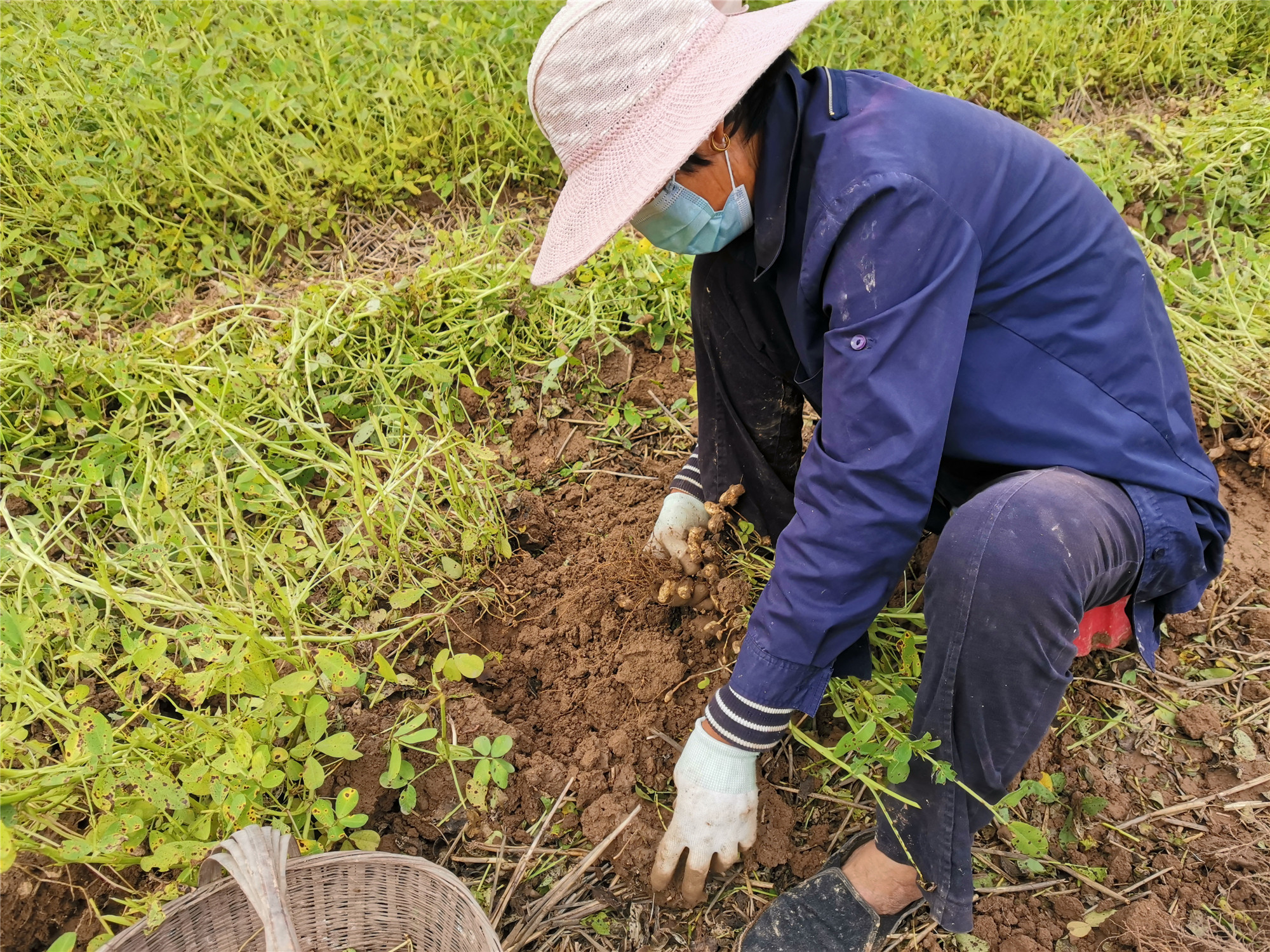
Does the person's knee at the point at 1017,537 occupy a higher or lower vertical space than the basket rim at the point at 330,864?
higher

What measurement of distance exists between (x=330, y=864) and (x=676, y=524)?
1004 millimetres

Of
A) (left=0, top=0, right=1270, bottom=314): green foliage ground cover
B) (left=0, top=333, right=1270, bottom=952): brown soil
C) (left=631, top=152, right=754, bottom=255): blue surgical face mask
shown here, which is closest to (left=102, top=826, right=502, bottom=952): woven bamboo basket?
(left=0, top=333, right=1270, bottom=952): brown soil

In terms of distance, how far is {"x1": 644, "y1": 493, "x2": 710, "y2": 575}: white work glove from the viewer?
76.3 inches

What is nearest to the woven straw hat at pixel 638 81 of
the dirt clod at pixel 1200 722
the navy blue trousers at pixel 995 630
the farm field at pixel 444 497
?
the navy blue trousers at pixel 995 630

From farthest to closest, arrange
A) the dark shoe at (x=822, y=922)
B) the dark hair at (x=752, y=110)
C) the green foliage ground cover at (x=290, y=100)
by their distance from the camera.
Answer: the green foliage ground cover at (x=290, y=100), the dark shoe at (x=822, y=922), the dark hair at (x=752, y=110)

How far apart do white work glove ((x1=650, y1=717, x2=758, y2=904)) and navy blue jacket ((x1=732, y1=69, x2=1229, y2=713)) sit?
0.45 ft

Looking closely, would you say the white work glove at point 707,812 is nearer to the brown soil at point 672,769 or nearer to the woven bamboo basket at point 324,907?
the brown soil at point 672,769

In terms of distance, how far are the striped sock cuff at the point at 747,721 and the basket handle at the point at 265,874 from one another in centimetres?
71

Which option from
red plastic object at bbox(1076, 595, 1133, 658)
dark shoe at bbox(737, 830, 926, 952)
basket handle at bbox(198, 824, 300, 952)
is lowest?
dark shoe at bbox(737, 830, 926, 952)

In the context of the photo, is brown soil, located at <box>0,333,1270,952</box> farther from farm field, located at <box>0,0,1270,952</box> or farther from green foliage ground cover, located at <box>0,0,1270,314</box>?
green foliage ground cover, located at <box>0,0,1270,314</box>

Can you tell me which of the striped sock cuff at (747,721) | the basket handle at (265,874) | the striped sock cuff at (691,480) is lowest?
the striped sock cuff at (691,480)

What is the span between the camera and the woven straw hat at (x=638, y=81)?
123 centimetres

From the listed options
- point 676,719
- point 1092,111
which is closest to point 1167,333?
point 676,719

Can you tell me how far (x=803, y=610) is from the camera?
130cm
